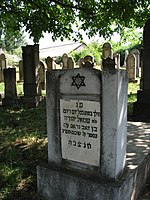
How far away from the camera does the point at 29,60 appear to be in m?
9.22

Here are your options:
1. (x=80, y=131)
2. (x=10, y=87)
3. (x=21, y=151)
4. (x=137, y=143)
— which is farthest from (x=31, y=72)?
(x=80, y=131)

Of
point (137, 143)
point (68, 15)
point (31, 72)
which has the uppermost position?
point (68, 15)

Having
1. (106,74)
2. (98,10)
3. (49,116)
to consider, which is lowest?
(49,116)

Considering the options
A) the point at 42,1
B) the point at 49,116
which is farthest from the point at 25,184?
the point at 42,1

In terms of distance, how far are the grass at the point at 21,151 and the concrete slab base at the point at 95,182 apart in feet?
0.79

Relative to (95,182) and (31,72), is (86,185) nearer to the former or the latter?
(95,182)

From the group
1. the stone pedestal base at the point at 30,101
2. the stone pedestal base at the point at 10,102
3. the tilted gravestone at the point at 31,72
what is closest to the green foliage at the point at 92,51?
the tilted gravestone at the point at 31,72

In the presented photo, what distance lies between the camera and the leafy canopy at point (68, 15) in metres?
8.36

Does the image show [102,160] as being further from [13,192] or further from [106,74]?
[13,192]

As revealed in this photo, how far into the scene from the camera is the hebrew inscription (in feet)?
9.41

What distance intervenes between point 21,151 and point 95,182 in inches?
91.8

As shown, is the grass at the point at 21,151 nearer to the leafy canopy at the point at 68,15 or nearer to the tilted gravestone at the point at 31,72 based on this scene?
the tilted gravestone at the point at 31,72

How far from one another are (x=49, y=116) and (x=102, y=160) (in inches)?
34.7

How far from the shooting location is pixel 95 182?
2803 mm
